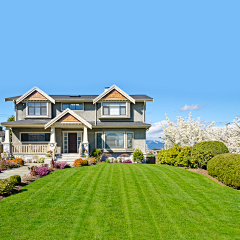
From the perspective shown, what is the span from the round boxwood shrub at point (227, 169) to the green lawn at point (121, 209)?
1.79ft

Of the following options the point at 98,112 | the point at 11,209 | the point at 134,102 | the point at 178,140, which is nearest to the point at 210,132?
the point at 178,140

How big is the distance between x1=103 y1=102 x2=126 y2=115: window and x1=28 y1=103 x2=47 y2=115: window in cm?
701

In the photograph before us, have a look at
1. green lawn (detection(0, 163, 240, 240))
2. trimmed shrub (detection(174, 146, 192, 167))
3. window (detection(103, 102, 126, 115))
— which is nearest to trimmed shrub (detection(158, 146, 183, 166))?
trimmed shrub (detection(174, 146, 192, 167))

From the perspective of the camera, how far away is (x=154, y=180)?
12719mm

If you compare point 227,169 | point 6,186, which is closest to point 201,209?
point 227,169

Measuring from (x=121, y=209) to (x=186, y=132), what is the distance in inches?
654

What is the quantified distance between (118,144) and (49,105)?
363 inches

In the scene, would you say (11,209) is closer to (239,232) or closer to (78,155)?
(239,232)

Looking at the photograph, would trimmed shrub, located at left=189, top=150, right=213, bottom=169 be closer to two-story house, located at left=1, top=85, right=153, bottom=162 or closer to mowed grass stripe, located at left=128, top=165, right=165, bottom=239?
mowed grass stripe, located at left=128, top=165, right=165, bottom=239

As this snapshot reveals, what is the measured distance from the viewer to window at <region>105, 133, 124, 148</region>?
2422cm

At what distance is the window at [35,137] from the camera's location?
24234 millimetres

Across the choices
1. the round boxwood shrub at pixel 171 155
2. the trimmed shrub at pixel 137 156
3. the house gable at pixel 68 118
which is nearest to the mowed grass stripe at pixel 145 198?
the round boxwood shrub at pixel 171 155

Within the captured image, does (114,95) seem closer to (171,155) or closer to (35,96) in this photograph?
(35,96)

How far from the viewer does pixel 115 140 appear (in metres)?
24.3
